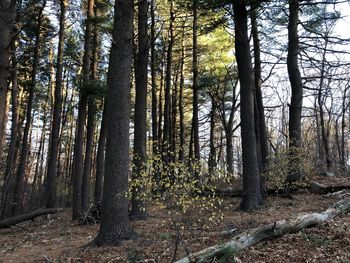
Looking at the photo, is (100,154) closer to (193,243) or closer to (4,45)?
(4,45)

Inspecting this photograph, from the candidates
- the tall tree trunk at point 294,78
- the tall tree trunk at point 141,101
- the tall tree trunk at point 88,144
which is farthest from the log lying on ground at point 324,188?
the tall tree trunk at point 88,144

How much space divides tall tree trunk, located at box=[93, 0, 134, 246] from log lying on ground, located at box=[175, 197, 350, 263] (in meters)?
2.03

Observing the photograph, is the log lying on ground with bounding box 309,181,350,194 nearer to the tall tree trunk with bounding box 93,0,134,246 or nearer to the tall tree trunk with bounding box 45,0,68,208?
the tall tree trunk with bounding box 93,0,134,246

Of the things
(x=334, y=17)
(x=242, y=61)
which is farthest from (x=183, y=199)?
(x=334, y=17)

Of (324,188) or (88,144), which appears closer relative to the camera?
(324,188)

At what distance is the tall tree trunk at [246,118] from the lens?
9445 millimetres

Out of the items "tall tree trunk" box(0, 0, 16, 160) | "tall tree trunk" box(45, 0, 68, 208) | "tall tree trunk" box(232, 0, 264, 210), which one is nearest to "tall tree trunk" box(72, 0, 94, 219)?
"tall tree trunk" box(45, 0, 68, 208)

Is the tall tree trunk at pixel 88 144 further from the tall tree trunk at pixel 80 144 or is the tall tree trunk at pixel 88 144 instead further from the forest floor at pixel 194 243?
the forest floor at pixel 194 243

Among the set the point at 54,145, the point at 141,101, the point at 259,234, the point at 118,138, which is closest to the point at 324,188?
the point at 259,234

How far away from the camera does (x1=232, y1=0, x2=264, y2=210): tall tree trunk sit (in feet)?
31.0

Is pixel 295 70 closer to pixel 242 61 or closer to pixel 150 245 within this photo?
pixel 242 61

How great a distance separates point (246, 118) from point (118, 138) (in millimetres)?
4284

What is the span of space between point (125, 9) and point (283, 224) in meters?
5.30

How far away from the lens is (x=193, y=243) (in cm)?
622
